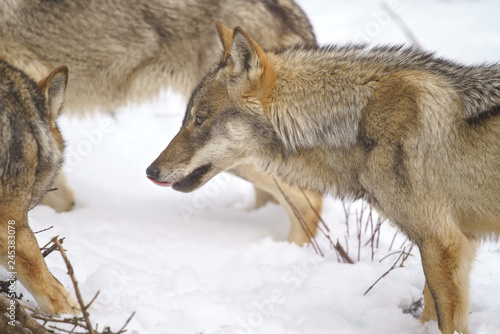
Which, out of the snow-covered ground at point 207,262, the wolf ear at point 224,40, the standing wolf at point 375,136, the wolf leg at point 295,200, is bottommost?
the snow-covered ground at point 207,262

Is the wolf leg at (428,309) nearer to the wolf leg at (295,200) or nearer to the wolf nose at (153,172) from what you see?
the wolf leg at (295,200)

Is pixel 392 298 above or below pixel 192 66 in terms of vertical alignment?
below

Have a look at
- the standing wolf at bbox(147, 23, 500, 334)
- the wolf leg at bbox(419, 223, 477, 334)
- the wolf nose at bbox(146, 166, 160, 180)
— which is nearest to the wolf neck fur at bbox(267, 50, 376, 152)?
the standing wolf at bbox(147, 23, 500, 334)

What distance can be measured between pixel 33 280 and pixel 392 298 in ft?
7.51

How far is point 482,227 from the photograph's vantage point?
323 centimetres

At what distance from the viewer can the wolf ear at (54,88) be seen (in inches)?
135

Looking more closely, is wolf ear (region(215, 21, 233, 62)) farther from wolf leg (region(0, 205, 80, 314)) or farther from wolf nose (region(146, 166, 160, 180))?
wolf leg (region(0, 205, 80, 314))

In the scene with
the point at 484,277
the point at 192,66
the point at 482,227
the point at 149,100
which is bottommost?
the point at 484,277

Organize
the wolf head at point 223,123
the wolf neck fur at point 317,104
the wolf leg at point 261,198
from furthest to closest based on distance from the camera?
the wolf leg at point 261,198 → the wolf head at point 223,123 → the wolf neck fur at point 317,104

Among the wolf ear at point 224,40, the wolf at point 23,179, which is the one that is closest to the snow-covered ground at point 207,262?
the wolf at point 23,179

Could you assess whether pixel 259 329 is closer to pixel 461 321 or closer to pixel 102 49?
pixel 461 321

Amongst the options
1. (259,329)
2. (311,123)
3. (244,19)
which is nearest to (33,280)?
(259,329)

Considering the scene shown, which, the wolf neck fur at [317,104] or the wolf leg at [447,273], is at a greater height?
the wolf neck fur at [317,104]

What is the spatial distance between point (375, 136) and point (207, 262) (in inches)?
78.2
